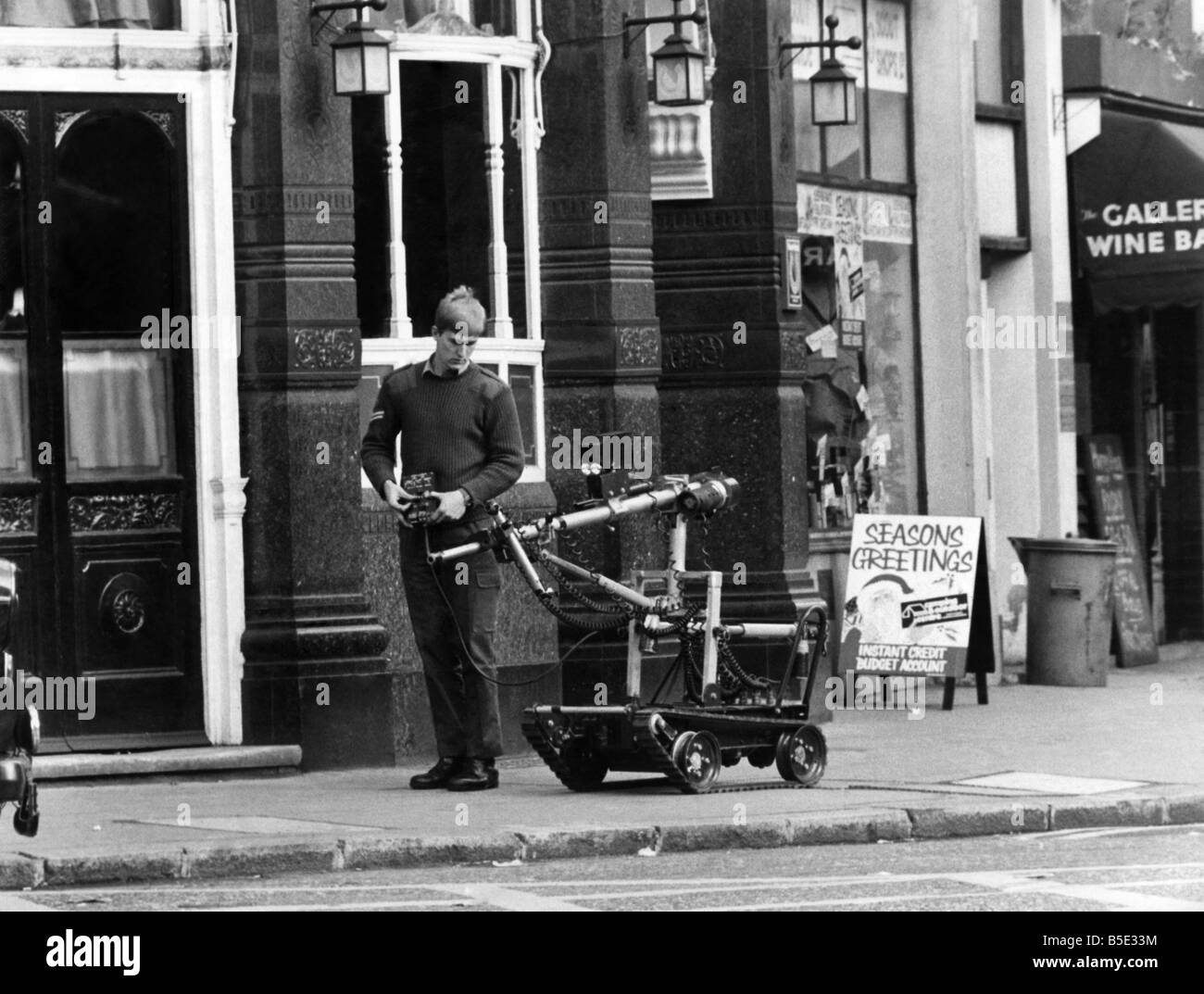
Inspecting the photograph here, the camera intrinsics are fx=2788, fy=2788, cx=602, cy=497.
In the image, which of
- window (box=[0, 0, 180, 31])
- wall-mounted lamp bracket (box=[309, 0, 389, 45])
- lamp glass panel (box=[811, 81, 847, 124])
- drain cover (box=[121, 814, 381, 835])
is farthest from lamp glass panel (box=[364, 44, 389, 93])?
lamp glass panel (box=[811, 81, 847, 124])

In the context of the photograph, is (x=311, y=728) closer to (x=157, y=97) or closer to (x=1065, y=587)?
(x=157, y=97)

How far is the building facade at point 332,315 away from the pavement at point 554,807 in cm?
56

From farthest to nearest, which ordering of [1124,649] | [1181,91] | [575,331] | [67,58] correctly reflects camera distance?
[1181,91] → [1124,649] → [575,331] → [67,58]

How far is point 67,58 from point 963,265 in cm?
725

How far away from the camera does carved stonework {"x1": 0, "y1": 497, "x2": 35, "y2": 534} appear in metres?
13.2

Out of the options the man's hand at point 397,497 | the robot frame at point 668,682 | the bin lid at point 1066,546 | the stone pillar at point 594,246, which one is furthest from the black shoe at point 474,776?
the bin lid at point 1066,546

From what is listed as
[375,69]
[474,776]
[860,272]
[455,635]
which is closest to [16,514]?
[455,635]

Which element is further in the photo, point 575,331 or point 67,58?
point 575,331

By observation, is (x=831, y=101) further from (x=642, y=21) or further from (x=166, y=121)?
(x=166, y=121)

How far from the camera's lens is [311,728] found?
44.2 feet

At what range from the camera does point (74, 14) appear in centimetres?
1345

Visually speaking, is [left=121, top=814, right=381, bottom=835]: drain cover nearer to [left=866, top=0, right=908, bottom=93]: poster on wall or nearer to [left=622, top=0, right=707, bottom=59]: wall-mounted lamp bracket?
[left=622, top=0, right=707, bottom=59]: wall-mounted lamp bracket

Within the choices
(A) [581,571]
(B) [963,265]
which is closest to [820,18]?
(B) [963,265]

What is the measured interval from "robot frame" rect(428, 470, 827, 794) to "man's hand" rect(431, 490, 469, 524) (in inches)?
5.6
